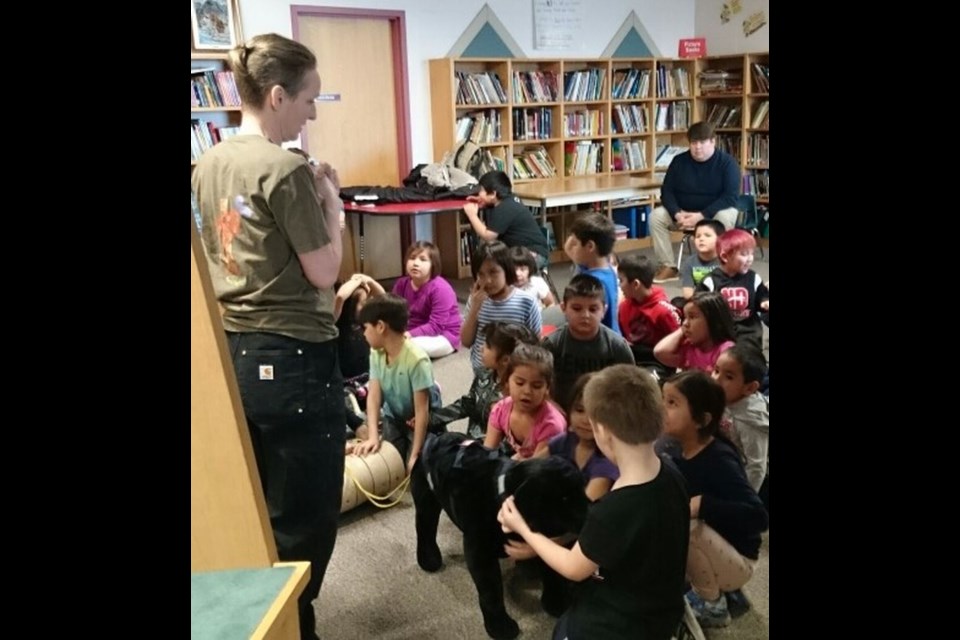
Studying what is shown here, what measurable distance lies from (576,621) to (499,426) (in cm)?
80

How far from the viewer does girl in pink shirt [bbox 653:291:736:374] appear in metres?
2.74

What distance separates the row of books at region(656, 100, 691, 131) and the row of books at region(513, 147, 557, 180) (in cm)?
131

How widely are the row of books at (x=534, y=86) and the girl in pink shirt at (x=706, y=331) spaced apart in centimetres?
444

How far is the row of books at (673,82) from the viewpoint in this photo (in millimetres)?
7797

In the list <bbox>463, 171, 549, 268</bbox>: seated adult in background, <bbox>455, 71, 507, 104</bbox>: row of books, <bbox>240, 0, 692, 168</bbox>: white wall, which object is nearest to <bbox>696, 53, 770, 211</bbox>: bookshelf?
<bbox>240, 0, 692, 168</bbox>: white wall

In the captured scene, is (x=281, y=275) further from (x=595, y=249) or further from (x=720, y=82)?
(x=720, y=82)

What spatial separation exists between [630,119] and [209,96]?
12.6ft

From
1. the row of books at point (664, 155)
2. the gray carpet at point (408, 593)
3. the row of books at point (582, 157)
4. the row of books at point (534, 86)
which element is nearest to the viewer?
the gray carpet at point (408, 593)

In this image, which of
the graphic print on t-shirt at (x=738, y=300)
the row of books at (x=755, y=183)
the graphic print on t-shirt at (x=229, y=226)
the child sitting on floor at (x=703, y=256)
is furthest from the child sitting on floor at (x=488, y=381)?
the row of books at (x=755, y=183)

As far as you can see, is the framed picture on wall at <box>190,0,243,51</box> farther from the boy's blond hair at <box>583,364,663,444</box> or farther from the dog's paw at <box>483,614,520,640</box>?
the boy's blond hair at <box>583,364,663,444</box>

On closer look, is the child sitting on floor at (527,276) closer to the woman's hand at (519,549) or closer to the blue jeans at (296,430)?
A: the woman's hand at (519,549)
